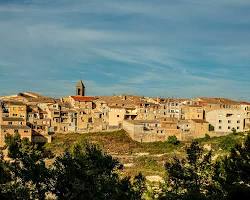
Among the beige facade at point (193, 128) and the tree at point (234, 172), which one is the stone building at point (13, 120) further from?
the tree at point (234, 172)

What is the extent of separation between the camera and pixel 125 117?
301ft

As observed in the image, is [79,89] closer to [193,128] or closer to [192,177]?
[193,128]

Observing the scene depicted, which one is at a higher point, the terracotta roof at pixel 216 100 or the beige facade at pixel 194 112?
the terracotta roof at pixel 216 100

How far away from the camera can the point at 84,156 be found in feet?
134

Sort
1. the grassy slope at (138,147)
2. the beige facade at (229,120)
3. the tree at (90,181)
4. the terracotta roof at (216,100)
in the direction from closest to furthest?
the tree at (90,181)
the grassy slope at (138,147)
the beige facade at (229,120)
the terracotta roof at (216,100)

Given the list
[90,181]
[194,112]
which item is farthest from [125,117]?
[90,181]

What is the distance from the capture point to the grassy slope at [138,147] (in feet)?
227

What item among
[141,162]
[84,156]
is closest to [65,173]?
[84,156]

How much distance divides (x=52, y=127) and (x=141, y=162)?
24.2m

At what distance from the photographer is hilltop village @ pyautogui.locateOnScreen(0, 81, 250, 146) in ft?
273

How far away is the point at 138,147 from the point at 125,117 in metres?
13.8

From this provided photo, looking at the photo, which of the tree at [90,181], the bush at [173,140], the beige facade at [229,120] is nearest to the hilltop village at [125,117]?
the beige facade at [229,120]

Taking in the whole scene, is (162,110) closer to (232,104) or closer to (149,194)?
(232,104)

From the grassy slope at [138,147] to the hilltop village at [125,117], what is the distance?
2.45 metres
